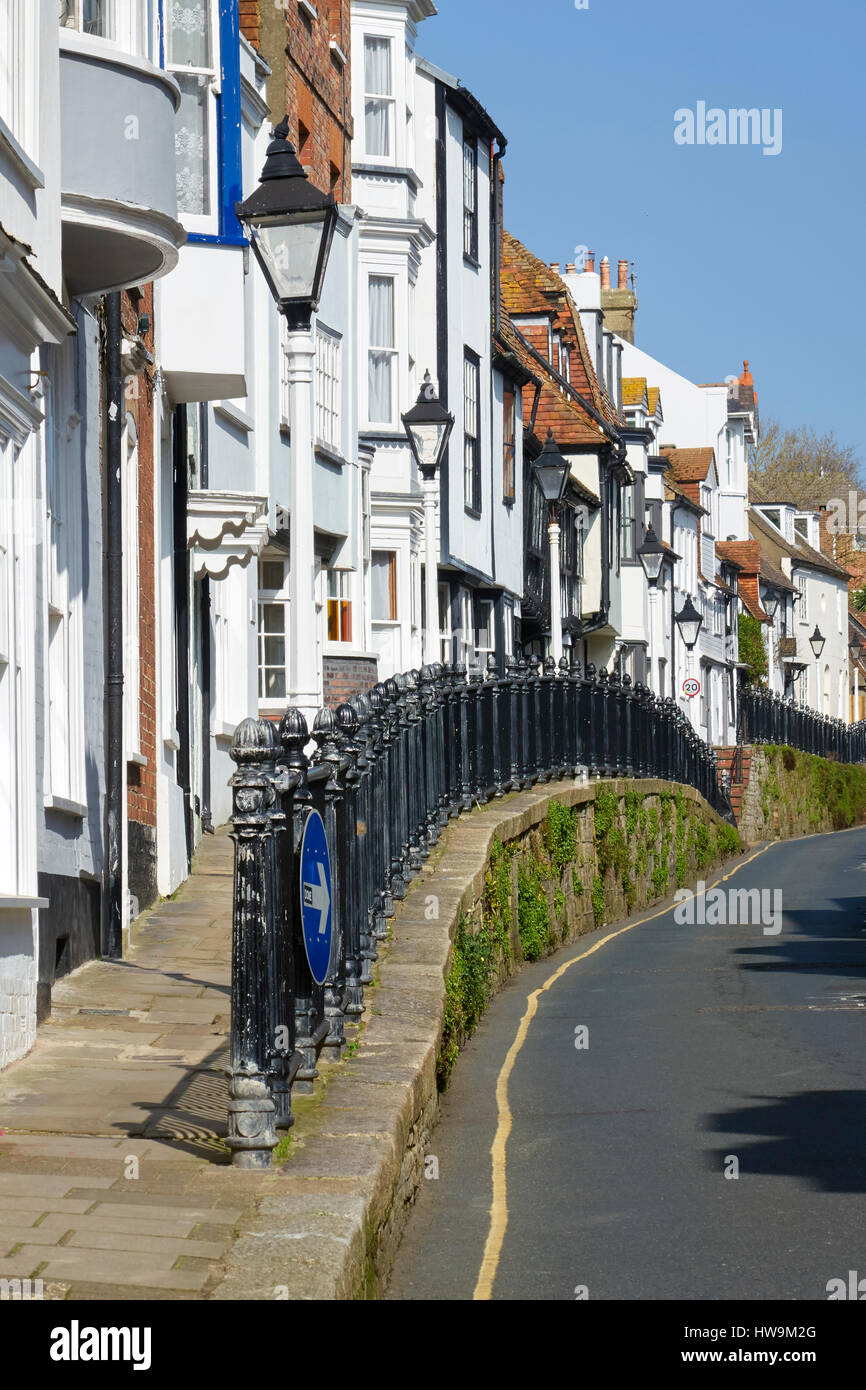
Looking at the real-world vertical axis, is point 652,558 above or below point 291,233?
below

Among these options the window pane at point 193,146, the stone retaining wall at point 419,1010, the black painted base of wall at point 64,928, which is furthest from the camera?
the window pane at point 193,146

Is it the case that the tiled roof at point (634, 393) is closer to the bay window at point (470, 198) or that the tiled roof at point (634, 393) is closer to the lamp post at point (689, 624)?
the lamp post at point (689, 624)

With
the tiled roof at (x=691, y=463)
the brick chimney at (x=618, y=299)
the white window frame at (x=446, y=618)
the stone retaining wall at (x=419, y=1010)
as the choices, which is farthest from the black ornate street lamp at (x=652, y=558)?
the tiled roof at (x=691, y=463)

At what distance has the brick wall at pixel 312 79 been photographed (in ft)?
68.5

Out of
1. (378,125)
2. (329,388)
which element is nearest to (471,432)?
(378,125)

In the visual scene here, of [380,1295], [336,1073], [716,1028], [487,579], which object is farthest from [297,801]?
[487,579]

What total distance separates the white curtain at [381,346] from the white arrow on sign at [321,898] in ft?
61.2

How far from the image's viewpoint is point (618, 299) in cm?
5809

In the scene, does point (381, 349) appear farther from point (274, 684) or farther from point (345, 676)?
point (274, 684)

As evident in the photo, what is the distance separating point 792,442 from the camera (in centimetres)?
8156

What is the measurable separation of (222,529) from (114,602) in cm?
466

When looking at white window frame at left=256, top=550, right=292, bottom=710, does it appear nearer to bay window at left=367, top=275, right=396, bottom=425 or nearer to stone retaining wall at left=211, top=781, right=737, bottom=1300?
stone retaining wall at left=211, top=781, right=737, bottom=1300

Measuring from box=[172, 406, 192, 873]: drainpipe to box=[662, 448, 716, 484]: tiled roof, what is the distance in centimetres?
4677

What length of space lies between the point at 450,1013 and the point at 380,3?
1945 centimetres
